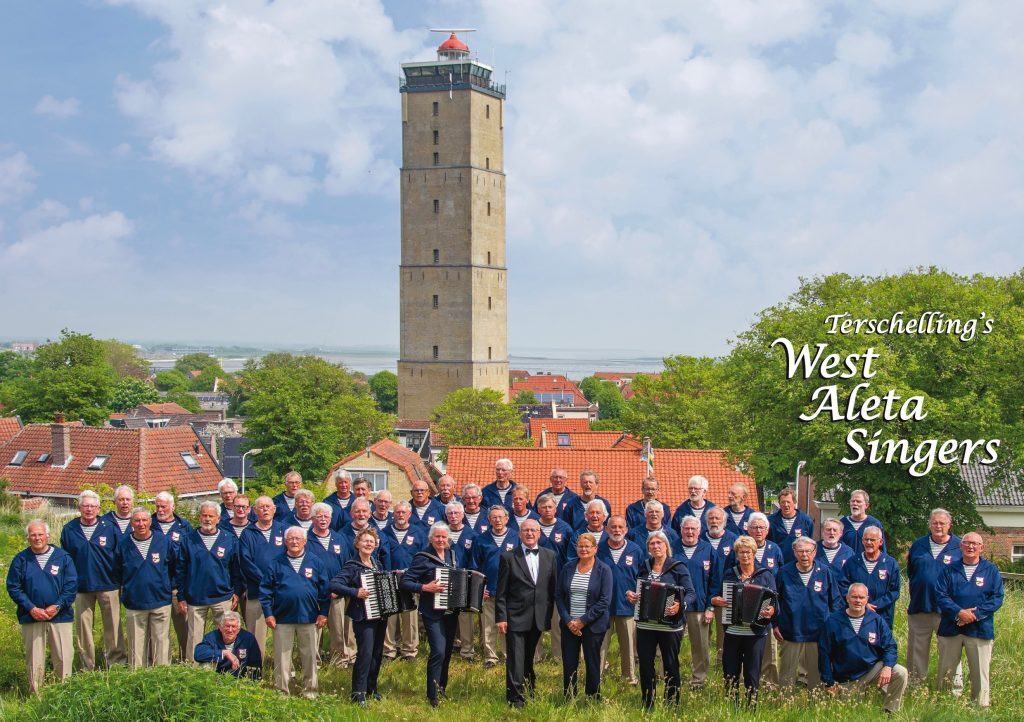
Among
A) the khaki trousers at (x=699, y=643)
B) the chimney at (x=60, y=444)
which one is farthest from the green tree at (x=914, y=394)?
the chimney at (x=60, y=444)

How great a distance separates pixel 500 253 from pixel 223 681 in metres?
72.8

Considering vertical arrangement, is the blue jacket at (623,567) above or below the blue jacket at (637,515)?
below

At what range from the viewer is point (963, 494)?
25.6 meters

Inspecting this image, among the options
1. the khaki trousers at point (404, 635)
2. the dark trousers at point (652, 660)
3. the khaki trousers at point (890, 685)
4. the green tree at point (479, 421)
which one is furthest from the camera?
the green tree at point (479, 421)

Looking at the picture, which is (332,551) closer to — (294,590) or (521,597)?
(294,590)

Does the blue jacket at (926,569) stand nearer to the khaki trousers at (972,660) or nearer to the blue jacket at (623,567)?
the khaki trousers at (972,660)

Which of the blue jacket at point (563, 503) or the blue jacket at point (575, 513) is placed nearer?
the blue jacket at point (575, 513)

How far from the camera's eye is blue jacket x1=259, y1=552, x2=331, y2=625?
928cm

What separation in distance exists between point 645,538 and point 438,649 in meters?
2.22

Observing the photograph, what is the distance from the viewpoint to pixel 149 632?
9922 mm

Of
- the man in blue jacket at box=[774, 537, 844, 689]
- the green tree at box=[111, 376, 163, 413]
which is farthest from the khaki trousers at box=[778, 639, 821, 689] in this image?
the green tree at box=[111, 376, 163, 413]

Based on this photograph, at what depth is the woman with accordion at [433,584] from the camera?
9.28m

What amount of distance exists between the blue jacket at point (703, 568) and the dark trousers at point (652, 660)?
1.86 feet

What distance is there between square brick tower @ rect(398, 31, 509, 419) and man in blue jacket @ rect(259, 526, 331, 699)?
67.3m
